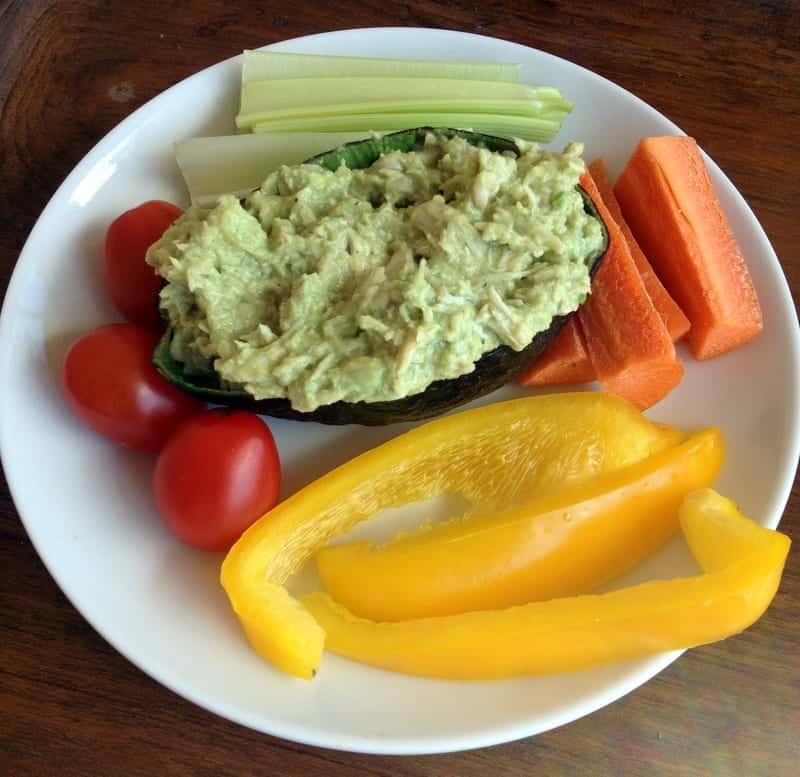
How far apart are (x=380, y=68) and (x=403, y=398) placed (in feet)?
2.15

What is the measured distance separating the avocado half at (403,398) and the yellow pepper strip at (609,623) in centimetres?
31

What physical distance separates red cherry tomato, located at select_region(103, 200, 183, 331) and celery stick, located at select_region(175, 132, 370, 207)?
0.31ft

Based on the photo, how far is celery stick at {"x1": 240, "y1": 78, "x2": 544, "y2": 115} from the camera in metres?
1.42

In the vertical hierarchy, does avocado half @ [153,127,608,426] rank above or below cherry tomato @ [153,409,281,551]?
above

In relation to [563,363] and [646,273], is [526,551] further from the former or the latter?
[646,273]

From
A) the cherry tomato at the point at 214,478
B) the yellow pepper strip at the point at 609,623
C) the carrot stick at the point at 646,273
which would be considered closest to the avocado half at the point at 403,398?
the cherry tomato at the point at 214,478

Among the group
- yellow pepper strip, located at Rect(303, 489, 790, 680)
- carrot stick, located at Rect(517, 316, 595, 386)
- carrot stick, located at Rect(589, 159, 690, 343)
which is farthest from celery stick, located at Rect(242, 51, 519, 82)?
yellow pepper strip, located at Rect(303, 489, 790, 680)

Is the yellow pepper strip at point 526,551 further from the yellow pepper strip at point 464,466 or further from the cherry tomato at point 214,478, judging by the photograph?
the cherry tomato at point 214,478

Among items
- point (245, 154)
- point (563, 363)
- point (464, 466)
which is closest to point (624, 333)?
point (563, 363)

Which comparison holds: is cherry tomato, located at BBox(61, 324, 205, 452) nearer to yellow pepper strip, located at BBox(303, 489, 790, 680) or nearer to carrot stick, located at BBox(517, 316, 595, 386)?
yellow pepper strip, located at BBox(303, 489, 790, 680)

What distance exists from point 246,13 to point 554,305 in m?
1.02

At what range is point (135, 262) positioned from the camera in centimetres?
131

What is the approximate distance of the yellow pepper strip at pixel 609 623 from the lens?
3.49 feet

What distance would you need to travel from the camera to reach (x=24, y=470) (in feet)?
4.04
